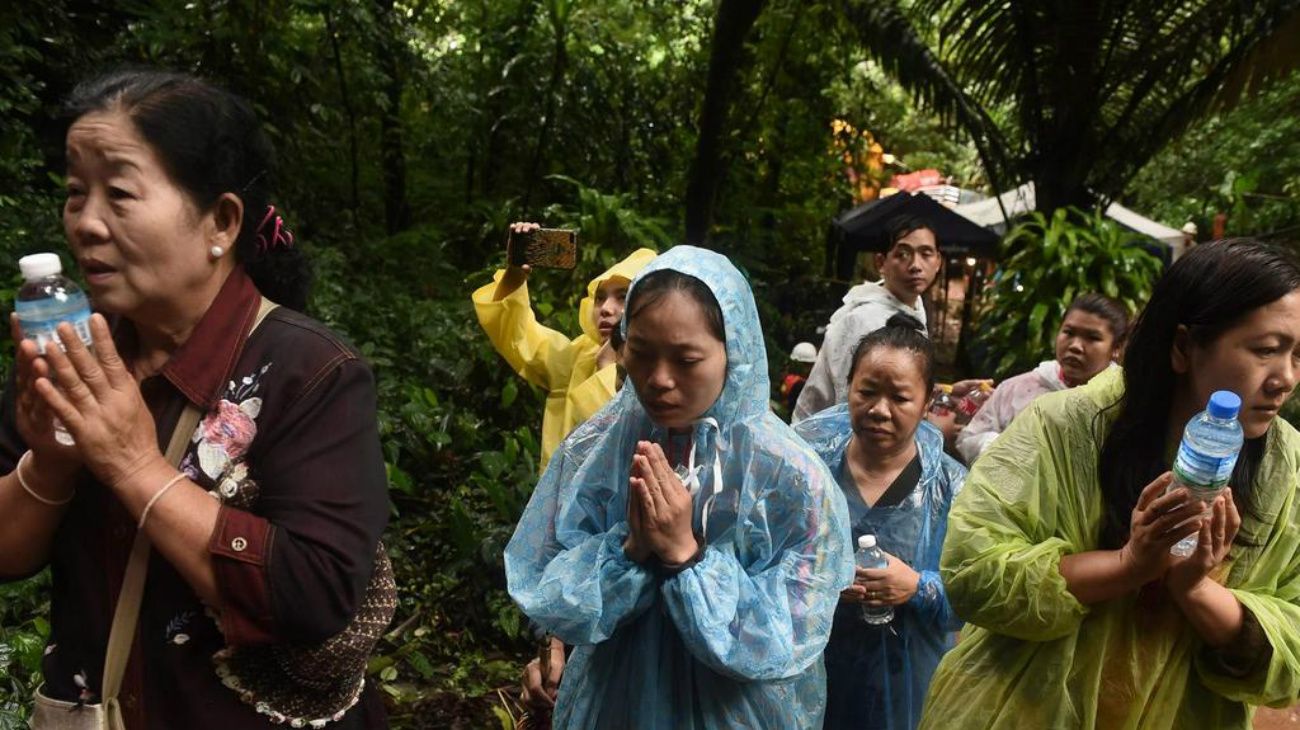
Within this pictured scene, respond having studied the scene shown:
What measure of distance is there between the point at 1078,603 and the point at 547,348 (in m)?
2.34

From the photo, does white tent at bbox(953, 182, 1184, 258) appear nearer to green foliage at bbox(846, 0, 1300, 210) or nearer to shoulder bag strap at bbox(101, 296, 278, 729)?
green foliage at bbox(846, 0, 1300, 210)

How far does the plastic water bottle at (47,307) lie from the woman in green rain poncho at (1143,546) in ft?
4.92

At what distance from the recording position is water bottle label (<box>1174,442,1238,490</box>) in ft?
5.24

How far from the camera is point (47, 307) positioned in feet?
4.36

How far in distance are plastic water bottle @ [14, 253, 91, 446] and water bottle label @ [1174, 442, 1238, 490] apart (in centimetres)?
160

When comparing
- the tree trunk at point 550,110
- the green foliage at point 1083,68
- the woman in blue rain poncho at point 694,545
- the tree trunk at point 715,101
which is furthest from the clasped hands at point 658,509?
the tree trunk at point 550,110

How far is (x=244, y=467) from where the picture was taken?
1.48 metres

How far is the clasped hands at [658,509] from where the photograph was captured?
1902 mm

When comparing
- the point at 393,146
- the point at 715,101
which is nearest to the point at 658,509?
the point at 715,101

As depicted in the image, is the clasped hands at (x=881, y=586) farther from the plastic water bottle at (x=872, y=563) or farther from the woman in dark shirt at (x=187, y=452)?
the woman in dark shirt at (x=187, y=452)

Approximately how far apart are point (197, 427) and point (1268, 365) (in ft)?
5.57

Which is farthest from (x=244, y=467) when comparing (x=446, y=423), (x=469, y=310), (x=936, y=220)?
(x=936, y=220)

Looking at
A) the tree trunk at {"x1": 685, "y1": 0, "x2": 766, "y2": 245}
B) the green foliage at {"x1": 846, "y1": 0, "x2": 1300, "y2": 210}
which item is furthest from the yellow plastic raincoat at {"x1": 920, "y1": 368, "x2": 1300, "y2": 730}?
the green foliage at {"x1": 846, "y1": 0, "x2": 1300, "y2": 210}

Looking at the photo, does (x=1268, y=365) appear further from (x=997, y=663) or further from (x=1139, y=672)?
(x=997, y=663)
